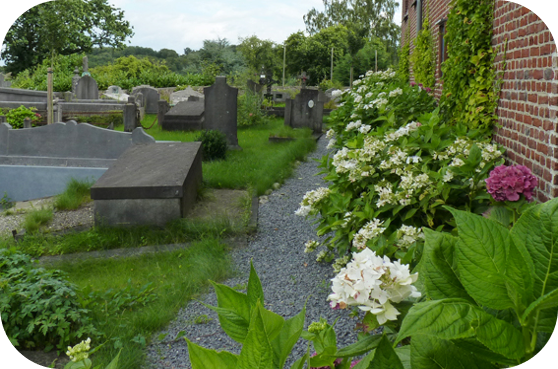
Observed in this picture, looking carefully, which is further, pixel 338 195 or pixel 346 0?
pixel 346 0

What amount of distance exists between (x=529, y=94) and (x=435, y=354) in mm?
3295

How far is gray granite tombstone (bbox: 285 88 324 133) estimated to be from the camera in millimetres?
13922

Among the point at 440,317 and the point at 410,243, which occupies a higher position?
the point at 440,317

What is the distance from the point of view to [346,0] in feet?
180

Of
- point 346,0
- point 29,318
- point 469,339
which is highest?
point 346,0

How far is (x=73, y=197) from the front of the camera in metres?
7.38

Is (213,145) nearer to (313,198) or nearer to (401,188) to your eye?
(313,198)

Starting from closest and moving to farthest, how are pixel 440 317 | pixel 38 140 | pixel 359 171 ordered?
pixel 440 317
pixel 359 171
pixel 38 140

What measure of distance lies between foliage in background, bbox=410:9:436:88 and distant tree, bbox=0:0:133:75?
1173 inches

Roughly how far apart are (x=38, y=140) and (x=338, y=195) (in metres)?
7.26

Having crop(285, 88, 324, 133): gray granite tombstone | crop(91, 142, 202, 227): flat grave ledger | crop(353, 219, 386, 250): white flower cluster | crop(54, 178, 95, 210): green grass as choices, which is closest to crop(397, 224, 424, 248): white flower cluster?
crop(353, 219, 386, 250): white flower cluster

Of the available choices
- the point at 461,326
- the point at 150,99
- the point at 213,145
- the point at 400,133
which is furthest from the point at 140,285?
the point at 150,99

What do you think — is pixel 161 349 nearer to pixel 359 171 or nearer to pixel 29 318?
pixel 29 318

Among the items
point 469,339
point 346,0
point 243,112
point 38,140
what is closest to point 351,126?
point 469,339
